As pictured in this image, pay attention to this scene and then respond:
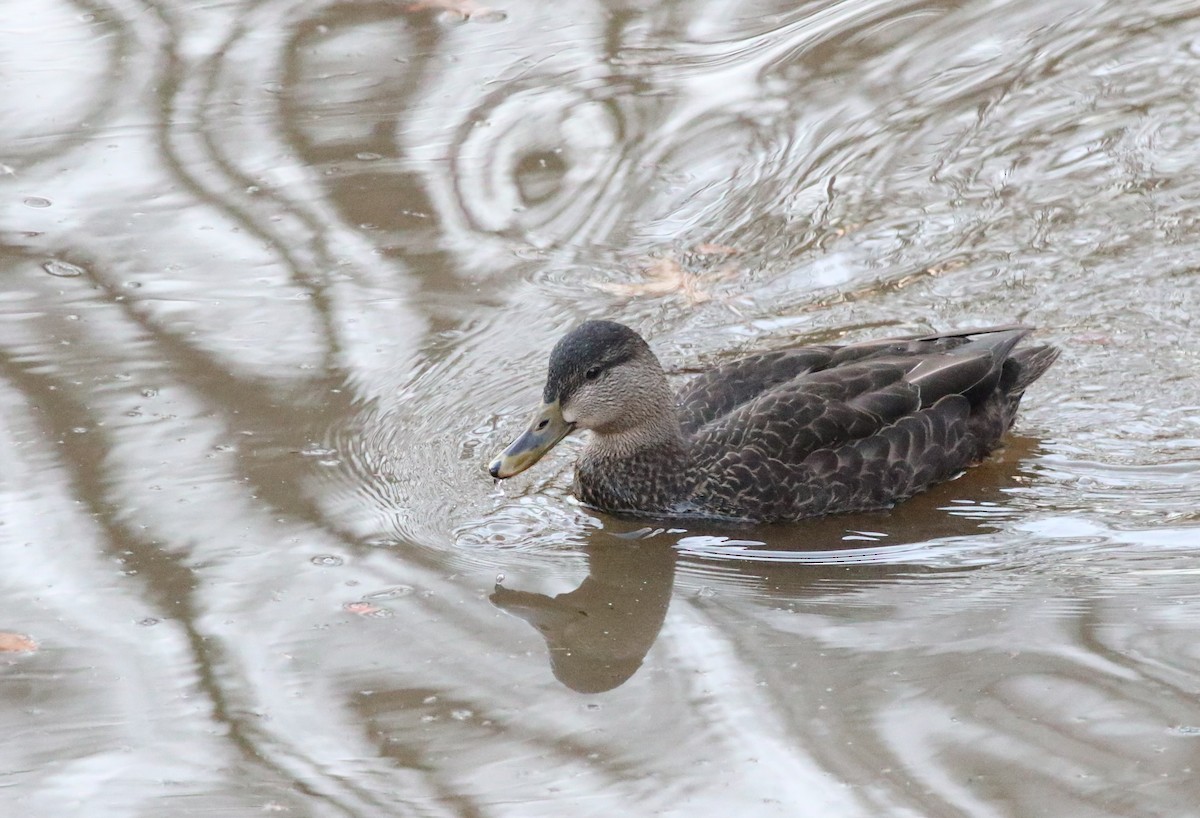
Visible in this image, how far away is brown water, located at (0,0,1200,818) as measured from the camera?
5559mm

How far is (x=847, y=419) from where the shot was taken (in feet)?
24.3

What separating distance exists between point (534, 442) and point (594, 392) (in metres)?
0.37

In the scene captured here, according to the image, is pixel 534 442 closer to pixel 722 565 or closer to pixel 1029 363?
pixel 722 565

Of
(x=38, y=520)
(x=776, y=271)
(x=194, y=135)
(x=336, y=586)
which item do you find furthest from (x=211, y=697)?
(x=194, y=135)

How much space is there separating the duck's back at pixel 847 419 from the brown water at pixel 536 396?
0.18 m

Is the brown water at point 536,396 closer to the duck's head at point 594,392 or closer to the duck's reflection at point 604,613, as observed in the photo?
the duck's reflection at point 604,613

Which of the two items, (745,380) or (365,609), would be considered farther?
(745,380)

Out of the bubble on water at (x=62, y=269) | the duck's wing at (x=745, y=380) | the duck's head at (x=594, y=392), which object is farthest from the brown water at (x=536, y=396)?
the duck's wing at (x=745, y=380)

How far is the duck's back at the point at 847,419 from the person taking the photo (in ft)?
24.0

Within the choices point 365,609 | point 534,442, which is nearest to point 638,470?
point 534,442

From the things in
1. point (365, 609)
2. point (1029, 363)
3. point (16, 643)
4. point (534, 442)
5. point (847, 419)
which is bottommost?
point (16, 643)

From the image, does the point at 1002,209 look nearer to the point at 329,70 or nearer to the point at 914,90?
the point at 914,90

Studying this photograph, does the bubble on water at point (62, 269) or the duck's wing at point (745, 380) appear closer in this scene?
the duck's wing at point (745, 380)

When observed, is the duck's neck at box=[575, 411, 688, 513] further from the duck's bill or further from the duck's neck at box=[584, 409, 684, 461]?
the duck's bill
